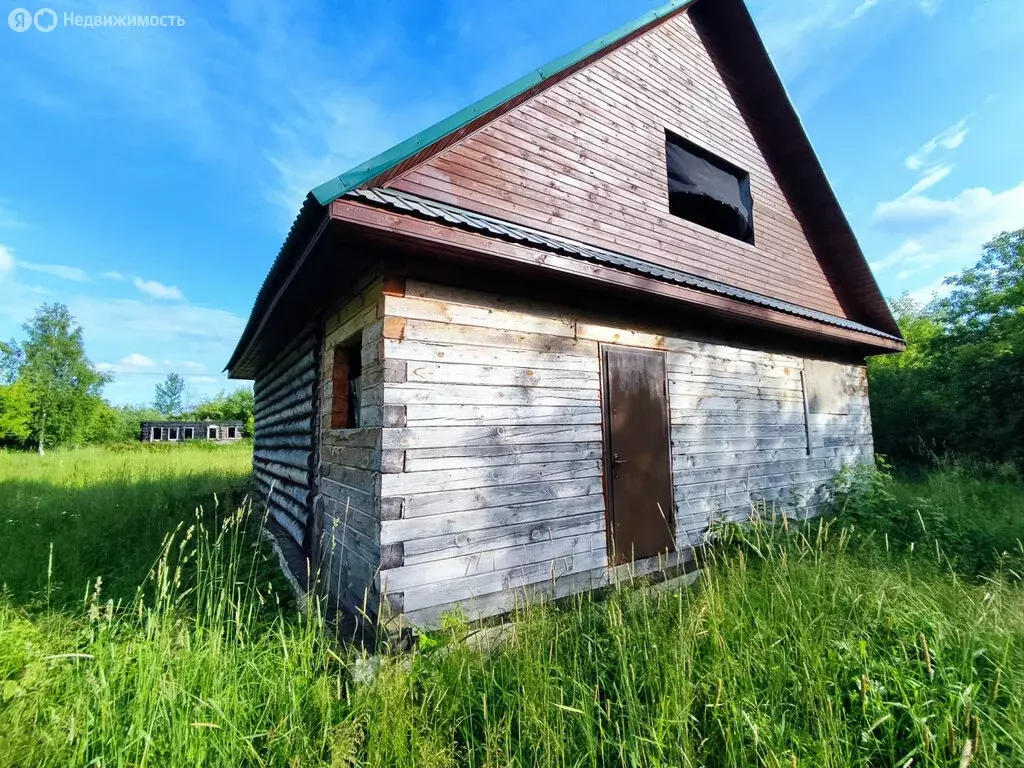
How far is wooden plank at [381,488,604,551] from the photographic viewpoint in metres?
2.99

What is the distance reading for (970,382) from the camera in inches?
494

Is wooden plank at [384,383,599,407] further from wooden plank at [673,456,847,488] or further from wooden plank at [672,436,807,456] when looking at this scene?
wooden plank at [673,456,847,488]

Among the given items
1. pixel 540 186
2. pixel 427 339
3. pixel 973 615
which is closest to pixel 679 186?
pixel 540 186

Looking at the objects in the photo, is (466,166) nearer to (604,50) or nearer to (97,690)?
(604,50)

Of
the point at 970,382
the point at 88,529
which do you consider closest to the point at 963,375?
the point at 970,382

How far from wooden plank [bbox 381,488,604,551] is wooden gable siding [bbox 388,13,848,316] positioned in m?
2.67

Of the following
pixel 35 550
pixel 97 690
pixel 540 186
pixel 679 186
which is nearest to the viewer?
pixel 97 690

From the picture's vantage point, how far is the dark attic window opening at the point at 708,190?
20.2ft

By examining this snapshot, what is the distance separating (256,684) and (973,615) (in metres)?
4.45

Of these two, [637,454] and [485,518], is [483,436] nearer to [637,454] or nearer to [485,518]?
[485,518]

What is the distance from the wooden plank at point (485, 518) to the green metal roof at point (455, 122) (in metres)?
2.14

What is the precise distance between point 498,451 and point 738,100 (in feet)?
24.8

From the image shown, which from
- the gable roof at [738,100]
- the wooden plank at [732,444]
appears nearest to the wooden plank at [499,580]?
the wooden plank at [732,444]

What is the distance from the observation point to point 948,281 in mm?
17516
